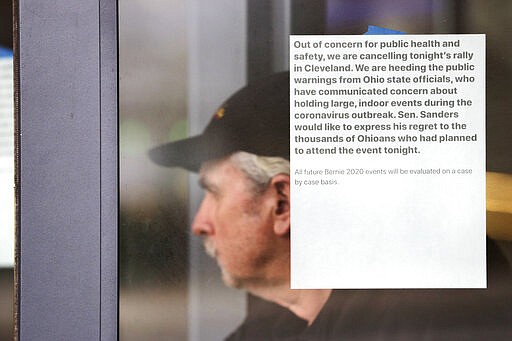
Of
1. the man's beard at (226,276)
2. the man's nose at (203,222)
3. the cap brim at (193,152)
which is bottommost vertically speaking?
the man's beard at (226,276)

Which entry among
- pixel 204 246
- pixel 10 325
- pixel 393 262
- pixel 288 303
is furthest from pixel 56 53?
pixel 393 262

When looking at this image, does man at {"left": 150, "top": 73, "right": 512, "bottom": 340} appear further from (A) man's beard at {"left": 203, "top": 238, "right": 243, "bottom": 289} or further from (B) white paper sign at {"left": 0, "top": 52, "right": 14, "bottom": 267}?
(B) white paper sign at {"left": 0, "top": 52, "right": 14, "bottom": 267}

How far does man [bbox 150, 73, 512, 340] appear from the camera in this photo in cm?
178

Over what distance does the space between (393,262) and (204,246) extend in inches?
20.2

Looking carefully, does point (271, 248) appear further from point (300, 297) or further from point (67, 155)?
point (67, 155)

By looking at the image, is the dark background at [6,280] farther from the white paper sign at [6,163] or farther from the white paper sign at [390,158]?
the white paper sign at [390,158]

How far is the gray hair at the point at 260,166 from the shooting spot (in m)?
1.78

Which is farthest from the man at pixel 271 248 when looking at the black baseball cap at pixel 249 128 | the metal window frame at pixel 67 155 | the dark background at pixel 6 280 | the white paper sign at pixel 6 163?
the dark background at pixel 6 280

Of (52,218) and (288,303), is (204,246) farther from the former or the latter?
(52,218)

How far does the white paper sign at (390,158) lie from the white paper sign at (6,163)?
814 mm

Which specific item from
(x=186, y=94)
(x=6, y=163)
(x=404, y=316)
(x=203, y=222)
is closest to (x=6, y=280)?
(x=6, y=163)

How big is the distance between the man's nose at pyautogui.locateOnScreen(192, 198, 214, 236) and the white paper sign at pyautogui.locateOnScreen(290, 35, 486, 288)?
234mm

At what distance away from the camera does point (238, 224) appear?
1788 mm

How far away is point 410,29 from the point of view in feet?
5.82
